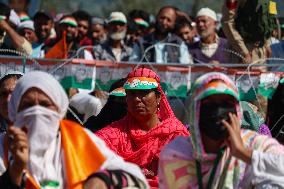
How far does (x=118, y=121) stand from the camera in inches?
401

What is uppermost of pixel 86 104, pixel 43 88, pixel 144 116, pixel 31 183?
pixel 43 88

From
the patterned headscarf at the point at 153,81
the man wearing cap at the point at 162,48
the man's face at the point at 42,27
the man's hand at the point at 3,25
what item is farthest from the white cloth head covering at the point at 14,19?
the patterned headscarf at the point at 153,81

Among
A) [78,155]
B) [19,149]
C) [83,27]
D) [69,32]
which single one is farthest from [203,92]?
[83,27]

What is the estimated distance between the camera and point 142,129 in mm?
10047

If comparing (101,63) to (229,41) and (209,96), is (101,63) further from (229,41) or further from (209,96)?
(209,96)

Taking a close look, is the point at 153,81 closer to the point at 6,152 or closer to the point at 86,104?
the point at 6,152

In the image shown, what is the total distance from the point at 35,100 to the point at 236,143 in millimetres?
1239

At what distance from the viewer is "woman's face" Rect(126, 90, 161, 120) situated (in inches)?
393

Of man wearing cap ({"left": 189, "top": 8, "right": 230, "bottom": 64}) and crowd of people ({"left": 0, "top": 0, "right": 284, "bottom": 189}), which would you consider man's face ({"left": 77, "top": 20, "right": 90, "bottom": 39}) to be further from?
man wearing cap ({"left": 189, "top": 8, "right": 230, "bottom": 64})

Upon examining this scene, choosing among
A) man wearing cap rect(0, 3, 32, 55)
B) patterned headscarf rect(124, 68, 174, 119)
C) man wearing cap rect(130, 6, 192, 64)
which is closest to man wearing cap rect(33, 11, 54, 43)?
man wearing cap rect(0, 3, 32, 55)

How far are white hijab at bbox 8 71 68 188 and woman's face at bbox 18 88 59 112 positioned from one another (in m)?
0.02

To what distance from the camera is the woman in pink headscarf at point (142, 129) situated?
388 inches

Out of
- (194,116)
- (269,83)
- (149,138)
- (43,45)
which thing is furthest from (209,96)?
(43,45)

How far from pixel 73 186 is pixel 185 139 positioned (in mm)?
875
